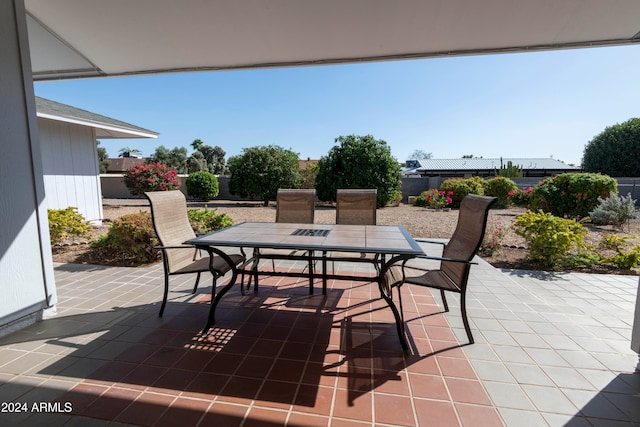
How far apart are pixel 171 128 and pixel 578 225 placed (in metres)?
30.9

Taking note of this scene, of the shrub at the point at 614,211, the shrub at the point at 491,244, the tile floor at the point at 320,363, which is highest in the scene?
the shrub at the point at 614,211

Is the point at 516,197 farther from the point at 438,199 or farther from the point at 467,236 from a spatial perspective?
the point at 467,236

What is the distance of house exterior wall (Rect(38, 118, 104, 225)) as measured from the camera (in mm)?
6375

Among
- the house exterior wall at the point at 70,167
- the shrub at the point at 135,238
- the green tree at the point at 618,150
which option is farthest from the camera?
the green tree at the point at 618,150

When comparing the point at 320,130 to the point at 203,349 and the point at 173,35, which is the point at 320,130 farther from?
the point at 203,349

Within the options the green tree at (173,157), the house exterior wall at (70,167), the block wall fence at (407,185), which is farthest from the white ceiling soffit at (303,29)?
the green tree at (173,157)

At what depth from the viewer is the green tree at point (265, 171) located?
12586mm

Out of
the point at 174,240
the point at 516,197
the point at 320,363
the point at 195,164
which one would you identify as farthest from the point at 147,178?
the point at 195,164

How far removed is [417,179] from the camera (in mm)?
15648

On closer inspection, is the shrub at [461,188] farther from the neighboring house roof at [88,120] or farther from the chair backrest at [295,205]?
the neighboring house roof at [88,120]

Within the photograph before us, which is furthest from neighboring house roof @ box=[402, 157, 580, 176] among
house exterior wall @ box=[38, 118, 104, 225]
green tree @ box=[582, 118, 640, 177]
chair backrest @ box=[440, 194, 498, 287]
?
chair backrest @ box=[440, 194, 498, 287]

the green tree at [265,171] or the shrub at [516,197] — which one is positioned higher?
the green tree at [265,171]

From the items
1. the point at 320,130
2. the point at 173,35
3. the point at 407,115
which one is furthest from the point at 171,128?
the point at 173,35

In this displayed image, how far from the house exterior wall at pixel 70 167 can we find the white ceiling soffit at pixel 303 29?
3487mm
